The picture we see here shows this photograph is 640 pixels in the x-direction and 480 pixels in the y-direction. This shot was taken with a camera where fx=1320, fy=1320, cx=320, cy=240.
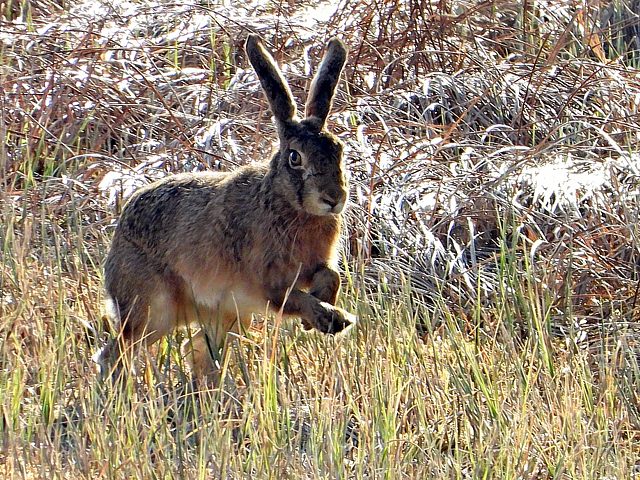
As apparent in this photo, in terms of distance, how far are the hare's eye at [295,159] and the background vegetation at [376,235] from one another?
0.59 meters

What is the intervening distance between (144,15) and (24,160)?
175 cm

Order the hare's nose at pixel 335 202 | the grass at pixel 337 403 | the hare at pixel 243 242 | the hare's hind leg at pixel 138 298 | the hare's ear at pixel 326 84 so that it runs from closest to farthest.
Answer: the grass at pixel 337 403, the hare's nose at pixel 335 202, the hare at pixel 243 242, the hare's ear at pixel 326 84, the hare's hind leg at pixel 138 298

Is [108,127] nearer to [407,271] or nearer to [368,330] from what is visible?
[407,271]

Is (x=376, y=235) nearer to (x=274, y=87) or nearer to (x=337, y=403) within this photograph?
(x=274, y=87)

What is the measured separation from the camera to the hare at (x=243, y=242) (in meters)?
4.68

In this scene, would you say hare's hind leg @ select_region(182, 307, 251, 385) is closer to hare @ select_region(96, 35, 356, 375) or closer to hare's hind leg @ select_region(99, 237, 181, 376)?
hare @ select_region(96, 35, 356, 375)

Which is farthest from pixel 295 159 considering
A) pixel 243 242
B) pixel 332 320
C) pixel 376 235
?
pixel 376 235

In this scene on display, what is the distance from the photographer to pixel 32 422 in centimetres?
400

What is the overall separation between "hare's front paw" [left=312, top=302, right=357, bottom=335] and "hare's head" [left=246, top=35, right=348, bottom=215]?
13.3 inches

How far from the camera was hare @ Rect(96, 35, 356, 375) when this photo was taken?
184 inches

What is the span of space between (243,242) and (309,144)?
Result: 0.56 m

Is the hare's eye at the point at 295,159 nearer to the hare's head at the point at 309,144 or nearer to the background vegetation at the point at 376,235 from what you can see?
the hare's head at the point at 309,144

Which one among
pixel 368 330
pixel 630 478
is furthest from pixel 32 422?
pixel 630 478

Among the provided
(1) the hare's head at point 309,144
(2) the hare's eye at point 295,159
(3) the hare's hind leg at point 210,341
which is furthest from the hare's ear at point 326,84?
(3) the hare's hind leg at point 210,341
